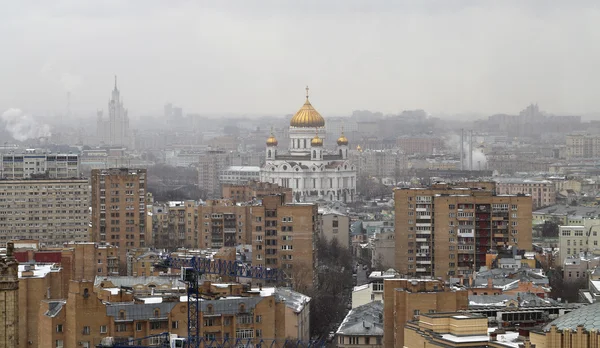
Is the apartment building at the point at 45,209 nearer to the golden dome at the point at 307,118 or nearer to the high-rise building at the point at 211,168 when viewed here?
the golden dome at the point at 307,118

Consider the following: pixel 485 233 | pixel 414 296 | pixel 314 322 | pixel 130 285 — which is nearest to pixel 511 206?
pixel 485 233

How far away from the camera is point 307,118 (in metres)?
72.0

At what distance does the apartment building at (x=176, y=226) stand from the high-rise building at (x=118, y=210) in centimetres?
298

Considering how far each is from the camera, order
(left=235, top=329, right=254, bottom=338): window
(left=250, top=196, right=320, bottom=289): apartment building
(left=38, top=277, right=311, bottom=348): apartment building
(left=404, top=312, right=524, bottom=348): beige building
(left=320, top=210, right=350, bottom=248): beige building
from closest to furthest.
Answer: (left=404, top=312, right=524, bottom=348): beige building
(left=38, top=277, right=311, bottom=348): apartment building
(left=235, top=329, right=254, bottom=338): window
(left=250, top=196, right=320, bottom=289): apartment building
(left=320, top=210, right=350, bottom=248): beige building

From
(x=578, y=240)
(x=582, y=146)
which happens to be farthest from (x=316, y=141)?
(x=578, y=240)

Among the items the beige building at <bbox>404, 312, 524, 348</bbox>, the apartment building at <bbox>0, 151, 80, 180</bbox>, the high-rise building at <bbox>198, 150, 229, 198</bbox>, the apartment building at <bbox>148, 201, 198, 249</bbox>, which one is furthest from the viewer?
the high-rise building at <bbox>198, 150, 229, 198</bbox>

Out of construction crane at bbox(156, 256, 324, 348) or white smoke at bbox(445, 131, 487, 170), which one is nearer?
construction crane at bbox(156, 256, 324, 348)

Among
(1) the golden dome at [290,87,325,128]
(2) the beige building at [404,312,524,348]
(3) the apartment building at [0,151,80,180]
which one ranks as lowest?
(2) the beige building at [404,312,524,348]

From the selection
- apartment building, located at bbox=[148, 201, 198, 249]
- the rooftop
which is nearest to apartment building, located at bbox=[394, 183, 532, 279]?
the rooftop

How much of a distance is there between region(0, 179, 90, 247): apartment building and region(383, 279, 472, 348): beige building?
2109 cm

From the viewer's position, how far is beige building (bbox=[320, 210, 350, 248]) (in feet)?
140

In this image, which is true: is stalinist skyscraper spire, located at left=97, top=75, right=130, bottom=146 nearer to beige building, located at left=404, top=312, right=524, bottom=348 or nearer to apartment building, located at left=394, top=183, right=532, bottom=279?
apartment building, located at left=394, top=183, right=532, bottom=279

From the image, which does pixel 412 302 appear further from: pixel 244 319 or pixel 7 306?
pixel 7 306

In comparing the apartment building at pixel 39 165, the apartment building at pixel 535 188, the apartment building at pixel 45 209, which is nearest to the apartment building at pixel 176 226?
the apartment building at pixel 45 209
